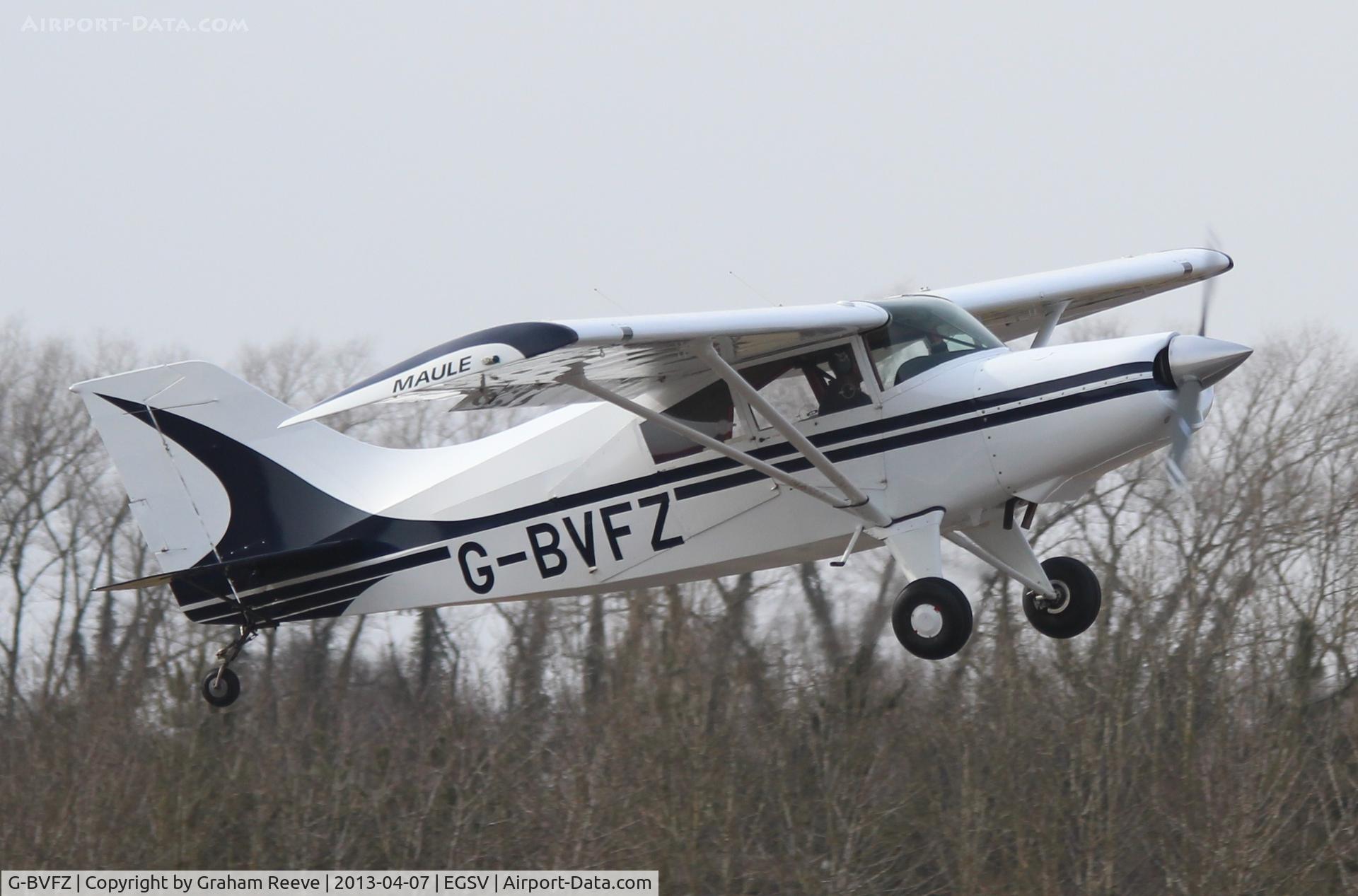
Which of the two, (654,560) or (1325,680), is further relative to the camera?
(1325,680)

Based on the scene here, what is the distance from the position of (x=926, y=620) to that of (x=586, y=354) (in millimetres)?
2660

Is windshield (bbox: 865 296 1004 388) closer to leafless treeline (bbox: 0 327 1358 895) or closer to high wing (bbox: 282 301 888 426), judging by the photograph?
high wing (bbox: 282 301 888 426)

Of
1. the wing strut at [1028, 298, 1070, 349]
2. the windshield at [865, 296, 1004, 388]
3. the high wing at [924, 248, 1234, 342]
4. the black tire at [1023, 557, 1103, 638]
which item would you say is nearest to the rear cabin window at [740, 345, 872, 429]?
the windshield at [865, 296, 1004, 388]

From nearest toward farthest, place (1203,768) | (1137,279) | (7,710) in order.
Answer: (1137,279) → (1203,768) → (7,710)

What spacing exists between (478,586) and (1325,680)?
17.4m

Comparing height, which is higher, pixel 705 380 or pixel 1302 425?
pixel 1302 425

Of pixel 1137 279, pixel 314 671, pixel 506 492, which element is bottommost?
pixel 506 492

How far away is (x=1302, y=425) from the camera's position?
93.3ft

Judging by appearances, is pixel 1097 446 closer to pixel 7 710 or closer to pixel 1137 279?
pixel 1137 279

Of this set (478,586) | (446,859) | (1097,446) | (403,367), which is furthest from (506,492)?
(446,859)

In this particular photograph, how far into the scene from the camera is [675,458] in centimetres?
1110

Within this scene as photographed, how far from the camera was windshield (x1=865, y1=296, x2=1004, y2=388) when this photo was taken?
→ 34.7ft

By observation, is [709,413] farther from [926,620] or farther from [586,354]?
[926,620]

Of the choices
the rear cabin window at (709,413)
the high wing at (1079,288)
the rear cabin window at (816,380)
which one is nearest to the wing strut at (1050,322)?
the high wing at (1079,288)
